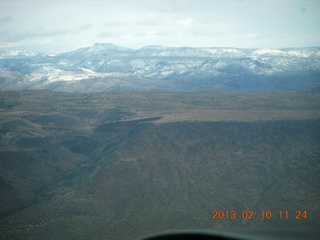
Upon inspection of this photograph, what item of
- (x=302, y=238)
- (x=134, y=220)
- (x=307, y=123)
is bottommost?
(x=134, y=220)

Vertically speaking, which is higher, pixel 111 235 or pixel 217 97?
pixel 217 97

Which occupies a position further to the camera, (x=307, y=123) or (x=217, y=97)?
(x=217, y=97)

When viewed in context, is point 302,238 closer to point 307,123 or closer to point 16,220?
point 16,220

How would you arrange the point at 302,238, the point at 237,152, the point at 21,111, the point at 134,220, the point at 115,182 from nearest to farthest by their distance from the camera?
the point at 302,238 < the point at 134,220 < the point at 115,182 < the point at 237,152 < the point at 21,111

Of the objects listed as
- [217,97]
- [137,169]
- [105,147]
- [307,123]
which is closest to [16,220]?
[137,169]
